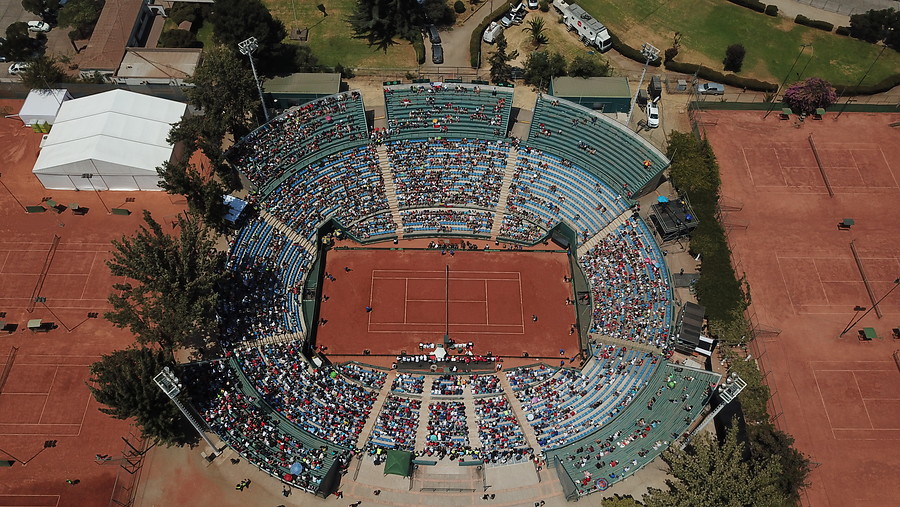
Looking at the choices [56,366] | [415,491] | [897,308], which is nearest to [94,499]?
[56,366]

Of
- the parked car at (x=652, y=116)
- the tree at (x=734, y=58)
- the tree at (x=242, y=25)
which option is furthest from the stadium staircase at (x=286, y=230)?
the tree at (x=734, y=58)

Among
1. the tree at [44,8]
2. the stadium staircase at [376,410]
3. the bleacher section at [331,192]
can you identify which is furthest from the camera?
the tree at [44,8]

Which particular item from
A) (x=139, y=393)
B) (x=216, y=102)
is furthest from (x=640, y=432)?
(x=216, y=102)

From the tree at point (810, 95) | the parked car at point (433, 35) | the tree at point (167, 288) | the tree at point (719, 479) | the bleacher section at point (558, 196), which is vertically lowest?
the tree at point (719, 479)

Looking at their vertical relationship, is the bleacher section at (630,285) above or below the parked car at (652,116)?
Result: below

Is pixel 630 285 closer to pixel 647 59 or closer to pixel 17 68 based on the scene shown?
pixel 647 59

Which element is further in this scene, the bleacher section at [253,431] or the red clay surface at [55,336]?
the red clay surface at [55,336]

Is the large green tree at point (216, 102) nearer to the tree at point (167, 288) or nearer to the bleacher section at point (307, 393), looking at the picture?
the tree at point (167, 288)
